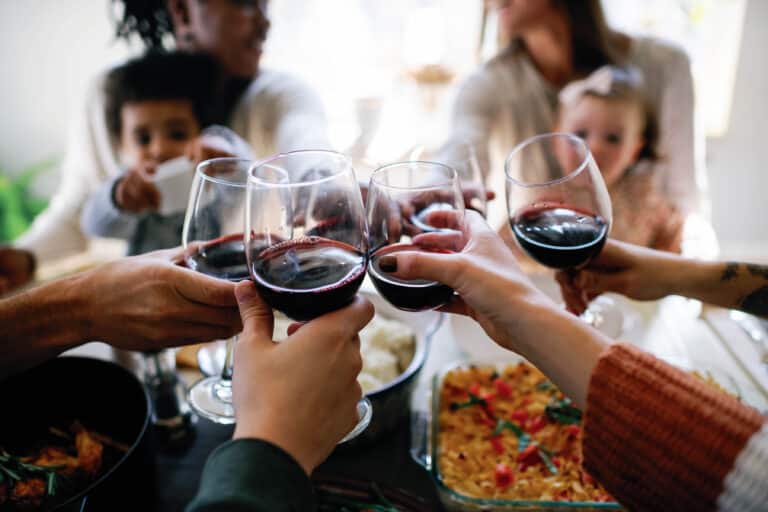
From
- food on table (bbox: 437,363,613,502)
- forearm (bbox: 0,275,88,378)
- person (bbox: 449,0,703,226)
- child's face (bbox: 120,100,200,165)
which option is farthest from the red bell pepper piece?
child's face (bbox: 120,100,200,165)

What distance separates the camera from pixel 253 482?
561 mm

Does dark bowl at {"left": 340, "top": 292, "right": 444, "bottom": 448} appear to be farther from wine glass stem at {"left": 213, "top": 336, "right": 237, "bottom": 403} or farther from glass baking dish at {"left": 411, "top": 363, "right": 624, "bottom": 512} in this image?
wine glass stem at {"left": 213, "top": 336, "right": 237, "bottom": 403}

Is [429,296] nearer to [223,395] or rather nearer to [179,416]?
[223,395]

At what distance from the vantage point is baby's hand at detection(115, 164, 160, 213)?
2002mm

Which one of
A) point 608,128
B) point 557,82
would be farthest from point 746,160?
point 557,82

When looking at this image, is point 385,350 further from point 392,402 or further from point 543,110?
point 543,110

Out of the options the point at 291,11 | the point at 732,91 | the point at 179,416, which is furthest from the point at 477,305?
the point at 732,91

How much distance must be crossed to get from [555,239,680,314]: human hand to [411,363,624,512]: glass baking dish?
362mm

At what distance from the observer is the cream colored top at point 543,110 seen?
2.19 meters

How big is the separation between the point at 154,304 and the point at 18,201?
2428mm

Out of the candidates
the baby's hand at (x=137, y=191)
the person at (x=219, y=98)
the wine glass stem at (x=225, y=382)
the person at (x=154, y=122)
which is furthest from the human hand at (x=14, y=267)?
the wine glass stem at (x=225, y=382)

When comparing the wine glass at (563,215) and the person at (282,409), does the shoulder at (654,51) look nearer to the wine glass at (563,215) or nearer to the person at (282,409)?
the wine glass at (563,215)

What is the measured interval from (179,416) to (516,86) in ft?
5.79

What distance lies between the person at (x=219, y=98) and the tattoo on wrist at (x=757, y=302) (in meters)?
1.48
